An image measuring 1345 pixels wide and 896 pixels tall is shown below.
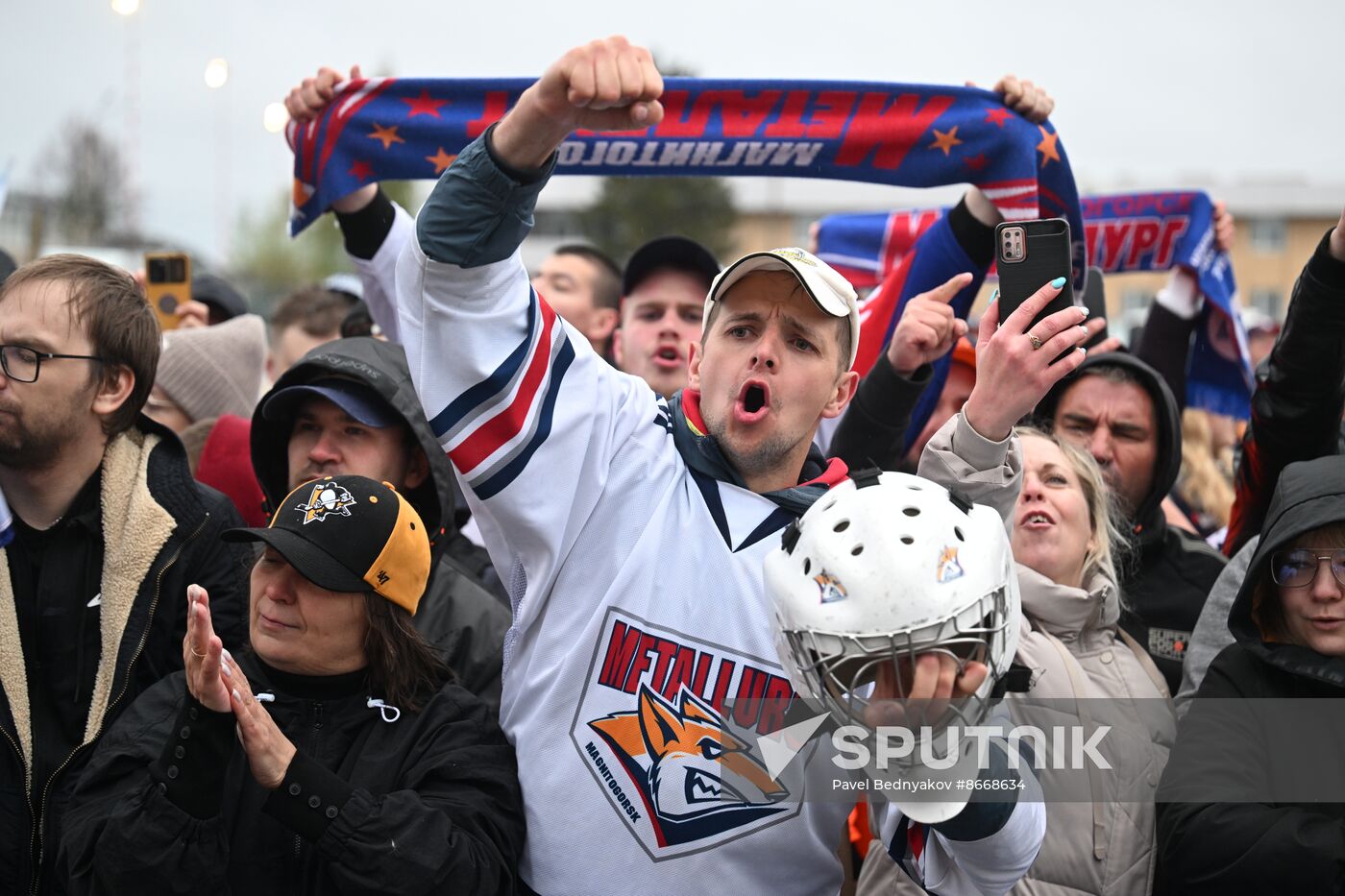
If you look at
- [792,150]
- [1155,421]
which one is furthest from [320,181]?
[1155,421]

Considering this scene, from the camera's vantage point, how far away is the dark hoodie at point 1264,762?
2.76 m

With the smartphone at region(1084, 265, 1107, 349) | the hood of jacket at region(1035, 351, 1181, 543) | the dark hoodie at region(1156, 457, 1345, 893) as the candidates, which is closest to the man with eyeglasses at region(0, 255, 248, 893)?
the dark hoodie at region(1156, 457, 1345, 893)

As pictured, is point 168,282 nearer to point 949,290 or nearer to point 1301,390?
point 949,290

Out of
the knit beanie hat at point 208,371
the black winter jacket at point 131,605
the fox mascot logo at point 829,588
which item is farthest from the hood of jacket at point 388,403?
the fox mascot logo at point 829,588

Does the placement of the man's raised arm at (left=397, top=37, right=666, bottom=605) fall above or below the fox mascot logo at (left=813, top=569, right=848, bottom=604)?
above

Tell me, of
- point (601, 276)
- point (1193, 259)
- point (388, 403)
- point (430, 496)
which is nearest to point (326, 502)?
point (388, 403)

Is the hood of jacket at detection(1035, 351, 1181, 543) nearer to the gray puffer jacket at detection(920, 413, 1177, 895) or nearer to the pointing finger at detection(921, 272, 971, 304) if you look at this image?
the gray puffer jacket at detection(920, 413, 1177, 895)

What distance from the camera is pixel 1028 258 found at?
2816mm

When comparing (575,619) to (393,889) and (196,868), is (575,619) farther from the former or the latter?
(196,868)

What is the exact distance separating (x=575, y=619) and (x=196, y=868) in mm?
873

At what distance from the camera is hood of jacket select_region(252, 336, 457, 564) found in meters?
3.72

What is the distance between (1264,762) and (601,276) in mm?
4108

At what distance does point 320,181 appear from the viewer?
4473 millimetres

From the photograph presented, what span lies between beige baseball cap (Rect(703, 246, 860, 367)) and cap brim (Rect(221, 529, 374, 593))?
1.04 m
